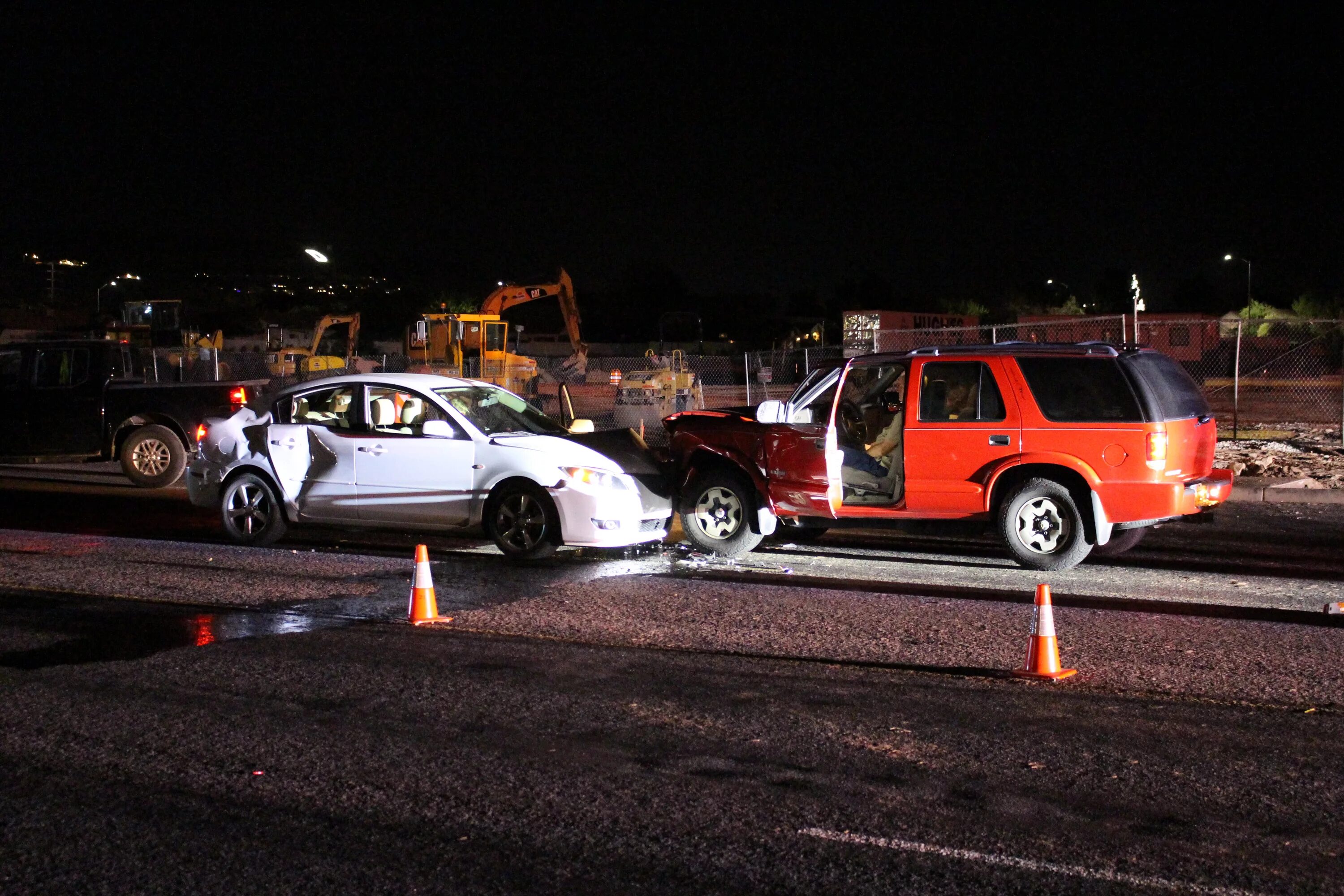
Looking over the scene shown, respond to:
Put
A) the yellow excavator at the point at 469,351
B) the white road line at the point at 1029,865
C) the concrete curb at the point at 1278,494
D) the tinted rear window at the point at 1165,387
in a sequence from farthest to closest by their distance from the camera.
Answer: the yellow excavator at the point at 469,351 → the concrete curb at the point at 1278,494 → the tinted rear window at the point at 1165,387 → the white road line at the point at 1029,865

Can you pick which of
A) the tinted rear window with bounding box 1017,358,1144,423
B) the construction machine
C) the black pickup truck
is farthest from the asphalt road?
the construction machine

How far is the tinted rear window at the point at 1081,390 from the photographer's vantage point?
9.97 meters

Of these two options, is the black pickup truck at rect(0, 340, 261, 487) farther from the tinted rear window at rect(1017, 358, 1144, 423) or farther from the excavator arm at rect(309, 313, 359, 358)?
the excavator arm at rect(309, 313, 359, 358)

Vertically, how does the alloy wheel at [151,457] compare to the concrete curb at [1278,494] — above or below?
above

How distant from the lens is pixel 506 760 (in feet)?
18.5

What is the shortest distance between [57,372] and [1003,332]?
37098mm

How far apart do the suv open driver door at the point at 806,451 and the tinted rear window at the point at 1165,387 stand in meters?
2.36

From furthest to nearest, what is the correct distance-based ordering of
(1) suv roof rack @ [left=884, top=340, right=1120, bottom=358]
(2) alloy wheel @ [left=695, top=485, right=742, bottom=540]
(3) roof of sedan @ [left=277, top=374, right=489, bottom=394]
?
(3) roof of sedan @ [left=277, top=374, right=489, bottom=394], (2) alloy wheel @ [left=695, top=485, right=742, bottom=540], (1) suv roof rack @ [left=884, top=340, right=1120, bottom=358]

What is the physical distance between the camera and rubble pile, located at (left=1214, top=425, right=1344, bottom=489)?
637 inches

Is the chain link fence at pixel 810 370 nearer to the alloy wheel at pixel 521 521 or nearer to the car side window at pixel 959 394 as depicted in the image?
the car side window at pixel 959 394

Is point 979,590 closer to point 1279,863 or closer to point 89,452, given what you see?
point 1279,863

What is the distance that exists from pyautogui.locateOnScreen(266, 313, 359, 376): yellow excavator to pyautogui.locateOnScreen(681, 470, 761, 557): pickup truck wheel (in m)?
22.2

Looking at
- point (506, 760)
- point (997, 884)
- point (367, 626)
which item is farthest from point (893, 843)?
point (367, 626)

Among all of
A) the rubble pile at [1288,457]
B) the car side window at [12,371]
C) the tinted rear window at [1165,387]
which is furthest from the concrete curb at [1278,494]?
the car side window at [12,371]
